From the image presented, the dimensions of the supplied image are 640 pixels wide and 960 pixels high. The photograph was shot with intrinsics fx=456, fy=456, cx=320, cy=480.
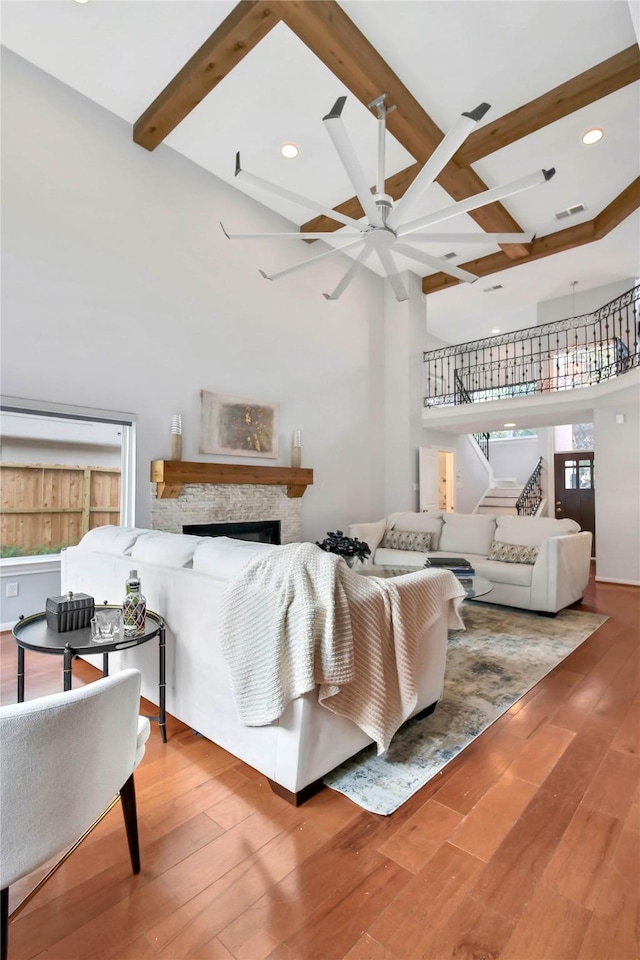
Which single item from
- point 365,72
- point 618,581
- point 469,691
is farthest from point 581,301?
point 469,691

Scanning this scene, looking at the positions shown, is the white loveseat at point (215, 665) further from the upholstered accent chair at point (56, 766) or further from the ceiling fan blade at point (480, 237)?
the ceiling fan blade at point (480, 237)

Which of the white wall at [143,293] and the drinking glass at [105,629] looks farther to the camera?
the white wall at [143,293]

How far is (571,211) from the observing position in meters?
6.00

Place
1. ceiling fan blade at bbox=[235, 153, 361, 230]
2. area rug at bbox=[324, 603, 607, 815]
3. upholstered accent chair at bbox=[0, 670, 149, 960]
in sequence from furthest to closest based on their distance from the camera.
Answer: ceiling fan blade at bbox=[235, 153, 361, 230] → area rug at bbox=[324, 603, 607, 815] → upholstered accent chair at bbox=[0, 670, 149, 960]

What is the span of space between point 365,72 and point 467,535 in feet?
14.9

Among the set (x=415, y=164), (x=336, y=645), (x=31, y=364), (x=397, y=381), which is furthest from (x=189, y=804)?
(x=397, y=381)

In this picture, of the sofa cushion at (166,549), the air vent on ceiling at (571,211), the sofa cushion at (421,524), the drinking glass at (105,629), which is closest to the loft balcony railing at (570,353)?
the air vent on ceiling at (571,211)

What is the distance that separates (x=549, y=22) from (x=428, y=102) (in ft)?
3.53

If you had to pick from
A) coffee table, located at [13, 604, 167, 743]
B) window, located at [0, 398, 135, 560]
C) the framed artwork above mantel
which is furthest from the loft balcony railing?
coffee table, located at [13, 604, 167, 743]

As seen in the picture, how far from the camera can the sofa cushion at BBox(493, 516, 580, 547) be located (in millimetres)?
4691

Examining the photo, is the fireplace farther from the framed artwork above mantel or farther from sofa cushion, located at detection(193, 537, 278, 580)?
sofa cushion, located at detection(193, 537, 278, 580)

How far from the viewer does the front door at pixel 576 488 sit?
28.5 ft

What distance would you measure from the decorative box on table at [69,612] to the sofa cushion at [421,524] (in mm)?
4240

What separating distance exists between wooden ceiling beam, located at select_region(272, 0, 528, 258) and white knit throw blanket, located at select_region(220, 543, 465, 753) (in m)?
4.00
